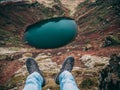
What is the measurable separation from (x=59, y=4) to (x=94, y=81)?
78.3 m

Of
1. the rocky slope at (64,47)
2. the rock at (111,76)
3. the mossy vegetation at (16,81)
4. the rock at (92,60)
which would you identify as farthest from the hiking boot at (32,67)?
the rock at (92,60)

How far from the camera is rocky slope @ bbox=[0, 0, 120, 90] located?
123 feet

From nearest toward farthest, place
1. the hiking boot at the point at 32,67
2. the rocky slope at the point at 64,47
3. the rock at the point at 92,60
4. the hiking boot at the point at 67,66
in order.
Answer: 1. the hiking boot at the point at 32,67
2. the hiking boot at the point at 67,66
3. the rocky slope at the point at 64,47
4. the rock at the point at 92,60

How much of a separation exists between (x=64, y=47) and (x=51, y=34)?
13.8m

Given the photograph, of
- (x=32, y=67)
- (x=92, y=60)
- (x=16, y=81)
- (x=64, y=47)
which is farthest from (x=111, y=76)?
(x=64, y=47)

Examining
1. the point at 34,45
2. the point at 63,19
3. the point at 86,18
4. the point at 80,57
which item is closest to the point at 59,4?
the point at 63,19

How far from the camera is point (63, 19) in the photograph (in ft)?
313

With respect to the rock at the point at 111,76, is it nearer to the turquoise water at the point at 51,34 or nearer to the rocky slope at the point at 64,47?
the rocky slope at the point at 64,47

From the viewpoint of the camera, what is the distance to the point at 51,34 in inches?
3002

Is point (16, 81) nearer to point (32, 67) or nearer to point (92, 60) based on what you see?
point (92, 60)

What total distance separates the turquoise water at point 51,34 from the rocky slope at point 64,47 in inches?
105

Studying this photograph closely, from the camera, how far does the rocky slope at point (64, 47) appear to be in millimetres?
37375

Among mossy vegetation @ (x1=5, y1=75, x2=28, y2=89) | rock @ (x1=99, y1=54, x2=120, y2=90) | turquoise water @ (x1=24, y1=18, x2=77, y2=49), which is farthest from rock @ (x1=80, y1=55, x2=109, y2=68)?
turquoise water @ (x1=24, y1=18, x2=77, y2=49)

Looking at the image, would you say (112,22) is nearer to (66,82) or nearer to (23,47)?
(23,47)
